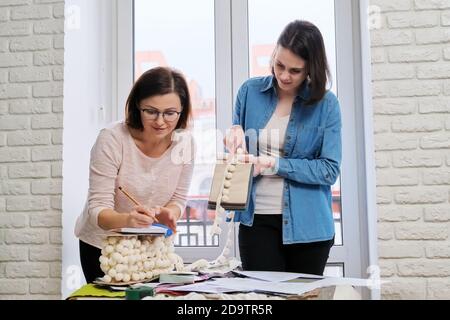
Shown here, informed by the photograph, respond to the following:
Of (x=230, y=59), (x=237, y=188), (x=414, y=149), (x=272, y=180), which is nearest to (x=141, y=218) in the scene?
(x=237, y=188)

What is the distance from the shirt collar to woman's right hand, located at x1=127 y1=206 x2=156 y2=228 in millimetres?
406

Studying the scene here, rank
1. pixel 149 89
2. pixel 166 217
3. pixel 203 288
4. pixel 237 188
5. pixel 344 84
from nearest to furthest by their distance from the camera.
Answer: pixel 203 288
pixel 237 188
pixel 166 217
pixel 149 89
pixel 344 84

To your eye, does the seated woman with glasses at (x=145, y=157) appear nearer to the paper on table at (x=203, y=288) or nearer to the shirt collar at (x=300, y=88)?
the shirt collar at (x=300, y=88)

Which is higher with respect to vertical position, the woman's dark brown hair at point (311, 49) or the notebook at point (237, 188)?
the woman's dark brown hair at point (311, 49)

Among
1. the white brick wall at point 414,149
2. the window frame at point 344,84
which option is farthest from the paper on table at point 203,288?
the window frame at point 344,84

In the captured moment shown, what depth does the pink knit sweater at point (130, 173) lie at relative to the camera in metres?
1.07

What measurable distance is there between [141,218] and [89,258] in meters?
0.29

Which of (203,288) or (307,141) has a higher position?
(307,141)

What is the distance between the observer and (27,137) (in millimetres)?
1050

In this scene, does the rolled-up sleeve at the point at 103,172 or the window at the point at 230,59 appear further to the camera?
the window at the point at 230,59

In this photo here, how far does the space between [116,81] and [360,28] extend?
0.76 meters

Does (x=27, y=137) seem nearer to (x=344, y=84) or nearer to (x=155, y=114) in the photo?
(x=155, y=114)

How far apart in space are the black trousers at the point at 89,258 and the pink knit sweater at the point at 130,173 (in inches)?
0.8

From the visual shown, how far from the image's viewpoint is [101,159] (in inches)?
42.0
